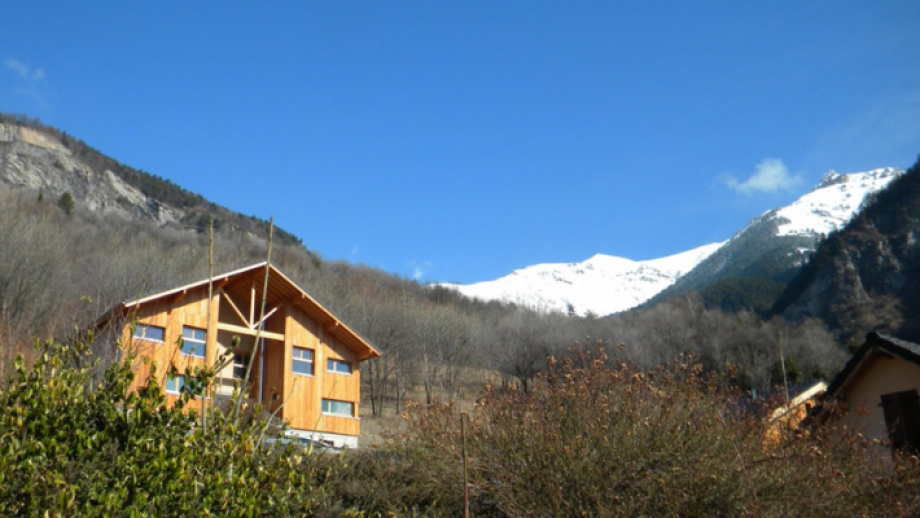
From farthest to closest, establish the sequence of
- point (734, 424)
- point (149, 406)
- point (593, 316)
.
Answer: point (593, 316)
point (734, 424)
point (149, 406)

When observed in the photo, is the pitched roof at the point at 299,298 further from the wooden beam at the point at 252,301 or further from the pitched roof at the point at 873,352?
the pitched roof at the point at 873,352

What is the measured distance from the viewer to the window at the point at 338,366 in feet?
97.7

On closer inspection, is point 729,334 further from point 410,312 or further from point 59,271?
point 59,271

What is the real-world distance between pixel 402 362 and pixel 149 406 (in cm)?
5029

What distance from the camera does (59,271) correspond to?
42656 millimetres

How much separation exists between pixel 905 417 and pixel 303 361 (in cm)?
1918

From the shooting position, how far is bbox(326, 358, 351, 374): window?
2977cm

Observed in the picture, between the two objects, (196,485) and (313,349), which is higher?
(313,349)

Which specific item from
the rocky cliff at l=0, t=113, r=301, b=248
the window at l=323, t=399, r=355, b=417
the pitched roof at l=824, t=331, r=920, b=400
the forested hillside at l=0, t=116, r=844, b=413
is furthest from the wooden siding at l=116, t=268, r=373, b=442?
the rocky cliff at l=0, t=113, r=301, b=248

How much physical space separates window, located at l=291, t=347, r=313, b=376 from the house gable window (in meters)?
18.8

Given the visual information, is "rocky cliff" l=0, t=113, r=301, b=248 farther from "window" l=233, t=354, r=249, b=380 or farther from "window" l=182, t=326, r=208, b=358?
"window" l=182, t=326, r=208, b=358

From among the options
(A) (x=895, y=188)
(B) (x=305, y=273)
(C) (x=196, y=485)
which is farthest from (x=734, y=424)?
(A) (x=895, y=188)

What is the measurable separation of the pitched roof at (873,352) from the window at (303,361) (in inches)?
695

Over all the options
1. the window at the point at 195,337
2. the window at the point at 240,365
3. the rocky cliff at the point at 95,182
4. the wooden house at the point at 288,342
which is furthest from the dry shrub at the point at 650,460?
the rocky cliff at the point at 95,182
